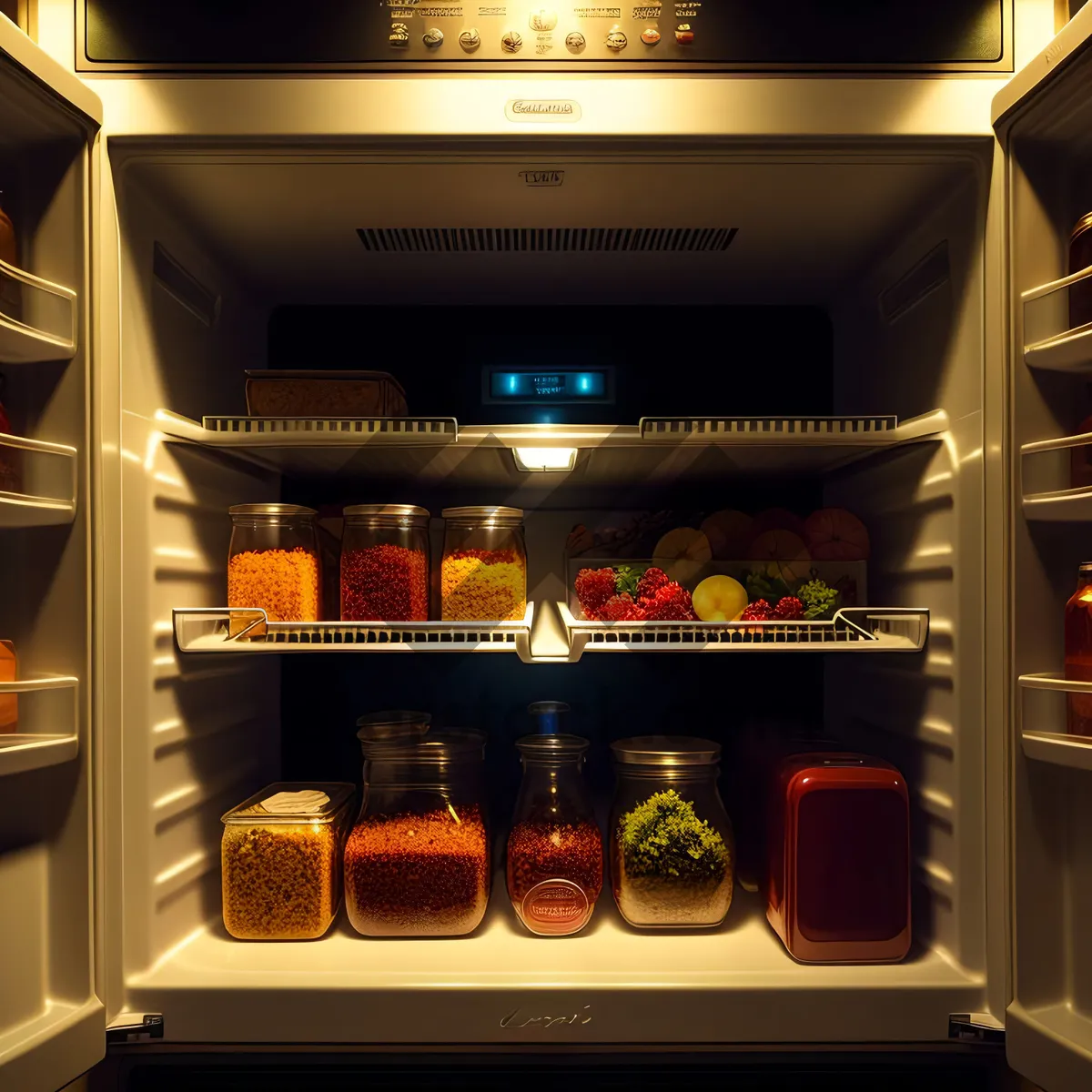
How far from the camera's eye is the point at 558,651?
964mm

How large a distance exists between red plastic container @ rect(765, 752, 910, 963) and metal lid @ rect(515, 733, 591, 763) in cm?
28

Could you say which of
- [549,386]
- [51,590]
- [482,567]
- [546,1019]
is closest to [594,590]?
[482,567]

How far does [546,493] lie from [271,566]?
511 mm

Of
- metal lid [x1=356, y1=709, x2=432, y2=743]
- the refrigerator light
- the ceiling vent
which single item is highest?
the ceiling vent

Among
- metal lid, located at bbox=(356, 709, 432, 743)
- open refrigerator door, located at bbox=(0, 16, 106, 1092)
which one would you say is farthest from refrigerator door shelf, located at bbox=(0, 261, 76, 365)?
metal lid, located at bbox=(356, 709, 432, 743)

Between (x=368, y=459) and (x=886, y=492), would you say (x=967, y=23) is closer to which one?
(x=886, y=492)

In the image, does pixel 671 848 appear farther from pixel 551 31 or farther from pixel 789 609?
pixel 551 31

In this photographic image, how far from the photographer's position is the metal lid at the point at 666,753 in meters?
1.08

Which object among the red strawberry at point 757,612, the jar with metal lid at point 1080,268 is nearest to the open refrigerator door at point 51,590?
the red strawberry at point 757,612

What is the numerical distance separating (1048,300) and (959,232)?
0.55 ft

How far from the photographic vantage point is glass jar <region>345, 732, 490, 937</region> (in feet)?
3.38

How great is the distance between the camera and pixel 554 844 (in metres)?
1.04

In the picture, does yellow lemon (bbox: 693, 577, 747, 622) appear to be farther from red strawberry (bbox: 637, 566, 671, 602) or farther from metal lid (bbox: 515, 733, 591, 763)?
metal lid (bbox: 515, 733, 591, 763)

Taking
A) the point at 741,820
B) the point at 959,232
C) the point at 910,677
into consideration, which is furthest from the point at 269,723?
the point at 959,232
